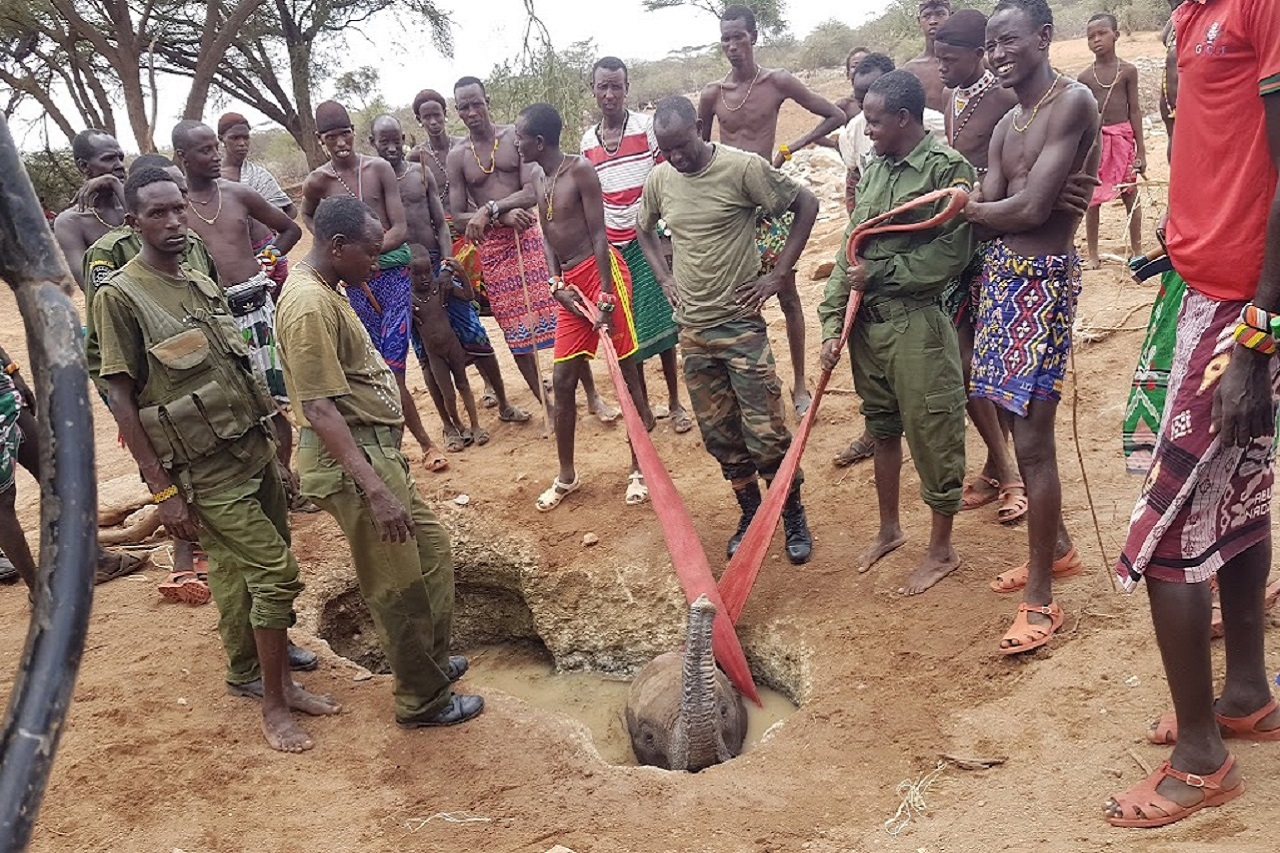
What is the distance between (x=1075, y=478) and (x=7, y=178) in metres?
4.42

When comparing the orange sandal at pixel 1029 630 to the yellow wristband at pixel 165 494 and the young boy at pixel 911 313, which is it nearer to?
the young boy at pixel 911 313

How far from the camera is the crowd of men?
2.24 metres

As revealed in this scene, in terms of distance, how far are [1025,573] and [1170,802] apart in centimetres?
141

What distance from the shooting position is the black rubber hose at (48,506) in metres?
0.77

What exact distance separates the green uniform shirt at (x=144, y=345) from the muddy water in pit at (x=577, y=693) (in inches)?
53.5

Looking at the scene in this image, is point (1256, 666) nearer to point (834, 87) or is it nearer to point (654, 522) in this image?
point (654, 522)

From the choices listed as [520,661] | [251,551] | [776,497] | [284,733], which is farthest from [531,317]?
[284,733]

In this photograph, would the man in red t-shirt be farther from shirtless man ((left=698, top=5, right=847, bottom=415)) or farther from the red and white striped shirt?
the red and white striped shirt

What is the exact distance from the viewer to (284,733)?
3.56 m

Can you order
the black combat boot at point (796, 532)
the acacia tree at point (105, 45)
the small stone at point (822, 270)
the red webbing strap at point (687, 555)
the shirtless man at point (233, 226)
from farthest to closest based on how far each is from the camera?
1. the acacia tree at point (105, 45)
2. the small stone at point (822, 270)
3. the shirtless man at point (233, 226)
4. the black combat boot at point (796, 532)
5. the red webbing strap at point (687, 555)

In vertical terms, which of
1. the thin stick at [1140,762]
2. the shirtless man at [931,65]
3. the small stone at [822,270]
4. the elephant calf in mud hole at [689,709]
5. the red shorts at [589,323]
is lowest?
the elephant calf in mud hole at [689,709]

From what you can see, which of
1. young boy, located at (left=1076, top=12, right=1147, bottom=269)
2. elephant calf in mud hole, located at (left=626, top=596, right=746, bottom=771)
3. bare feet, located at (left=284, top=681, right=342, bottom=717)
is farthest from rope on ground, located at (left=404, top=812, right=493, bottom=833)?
young boy, located at (left=1076, top=12, right=1147, bottom=269)

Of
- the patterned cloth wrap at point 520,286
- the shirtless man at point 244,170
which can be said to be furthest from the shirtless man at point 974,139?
the shirtless man at point 244,170

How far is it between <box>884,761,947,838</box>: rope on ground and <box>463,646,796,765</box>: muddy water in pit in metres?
1.34
